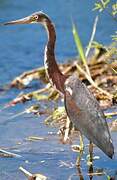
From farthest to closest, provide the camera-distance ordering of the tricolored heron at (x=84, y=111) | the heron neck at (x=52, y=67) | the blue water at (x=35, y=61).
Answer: the heron neck at (x=52, y=67)
the blue water at (x=35, y=61)
the tricolored heron at (x=84, y=111)

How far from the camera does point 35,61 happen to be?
1260 cm

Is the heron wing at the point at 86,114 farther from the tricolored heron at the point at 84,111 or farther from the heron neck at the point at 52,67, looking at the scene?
the heron neck at the point at 52,67

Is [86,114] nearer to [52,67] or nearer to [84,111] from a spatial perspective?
[84,111]

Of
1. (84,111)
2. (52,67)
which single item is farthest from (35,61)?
(84,111)

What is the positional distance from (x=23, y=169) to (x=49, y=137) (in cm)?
136

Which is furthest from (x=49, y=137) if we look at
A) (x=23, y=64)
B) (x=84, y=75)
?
(x=23, y=64)

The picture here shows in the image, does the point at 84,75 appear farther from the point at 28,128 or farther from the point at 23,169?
the point at 23,169

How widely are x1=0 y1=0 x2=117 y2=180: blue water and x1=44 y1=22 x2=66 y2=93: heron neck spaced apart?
73cm

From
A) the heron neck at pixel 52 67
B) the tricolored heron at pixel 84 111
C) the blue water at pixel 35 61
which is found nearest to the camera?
the tricolored heron at pixel 84 111

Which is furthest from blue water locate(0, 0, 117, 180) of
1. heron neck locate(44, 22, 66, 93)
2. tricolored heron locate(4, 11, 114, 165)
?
heron neck locate(44, 22, 66, 93)

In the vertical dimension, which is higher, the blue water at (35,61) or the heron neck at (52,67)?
the heron neck at (52,67)

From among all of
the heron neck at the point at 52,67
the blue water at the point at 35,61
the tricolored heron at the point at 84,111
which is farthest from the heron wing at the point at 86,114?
the blue water at the point at 35,61

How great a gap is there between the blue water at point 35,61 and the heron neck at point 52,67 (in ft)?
2.39

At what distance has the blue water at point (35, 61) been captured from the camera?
265 inches
